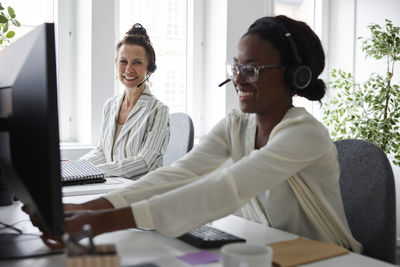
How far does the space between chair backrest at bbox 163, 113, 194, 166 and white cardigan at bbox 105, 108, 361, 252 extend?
85cm

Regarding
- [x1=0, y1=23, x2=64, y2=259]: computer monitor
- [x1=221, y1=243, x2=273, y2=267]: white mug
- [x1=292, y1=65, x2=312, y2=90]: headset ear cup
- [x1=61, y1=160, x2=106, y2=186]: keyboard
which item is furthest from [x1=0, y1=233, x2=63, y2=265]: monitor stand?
[x1=292, y1=65, x2=312, y2=90]: headset ear cup

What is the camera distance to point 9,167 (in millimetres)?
917

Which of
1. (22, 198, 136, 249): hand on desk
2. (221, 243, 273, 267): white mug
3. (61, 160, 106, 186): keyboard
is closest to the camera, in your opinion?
(221, 243, 273, 267): white mug

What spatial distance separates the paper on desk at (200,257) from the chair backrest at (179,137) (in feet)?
4.52

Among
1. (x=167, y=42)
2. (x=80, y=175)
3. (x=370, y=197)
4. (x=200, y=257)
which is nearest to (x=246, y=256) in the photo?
(x=200, y=257)

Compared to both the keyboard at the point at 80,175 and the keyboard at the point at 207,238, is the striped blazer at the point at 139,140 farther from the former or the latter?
the keyboard at the point at 207,238

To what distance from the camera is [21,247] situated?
3.20 ft

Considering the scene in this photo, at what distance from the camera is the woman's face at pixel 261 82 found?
1296 mm

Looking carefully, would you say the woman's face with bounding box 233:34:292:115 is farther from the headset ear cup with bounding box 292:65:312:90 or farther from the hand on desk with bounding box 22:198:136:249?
the hand on desk with bounding box 22:198:136:249

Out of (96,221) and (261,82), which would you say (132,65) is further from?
→ (96,221)

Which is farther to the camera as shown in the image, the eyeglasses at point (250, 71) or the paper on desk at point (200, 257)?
the eyeglasses at point (250, 71)

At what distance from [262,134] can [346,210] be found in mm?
334

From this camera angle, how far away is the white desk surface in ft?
2.91

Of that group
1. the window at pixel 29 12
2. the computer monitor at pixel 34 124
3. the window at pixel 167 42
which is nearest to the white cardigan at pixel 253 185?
the computer monitor at pixel 34 124
